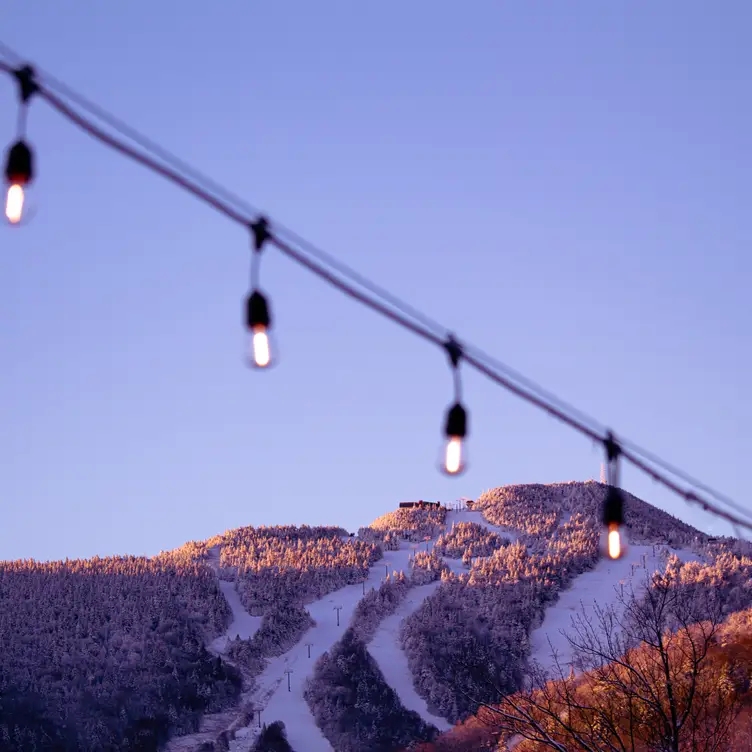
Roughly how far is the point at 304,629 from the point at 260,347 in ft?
213

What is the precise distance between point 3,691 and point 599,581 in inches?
1470

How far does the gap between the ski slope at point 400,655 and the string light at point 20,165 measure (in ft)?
175

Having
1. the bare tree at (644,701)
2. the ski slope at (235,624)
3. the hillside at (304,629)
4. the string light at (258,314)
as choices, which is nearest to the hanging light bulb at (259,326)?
the string light at (258,314)

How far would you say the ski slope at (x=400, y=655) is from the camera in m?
58.6

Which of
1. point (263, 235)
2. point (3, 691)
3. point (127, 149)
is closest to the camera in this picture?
point (127, 149)

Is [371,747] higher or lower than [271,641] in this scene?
lower

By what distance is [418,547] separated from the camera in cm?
8444

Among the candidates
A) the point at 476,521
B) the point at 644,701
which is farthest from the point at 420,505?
the point at 644,701

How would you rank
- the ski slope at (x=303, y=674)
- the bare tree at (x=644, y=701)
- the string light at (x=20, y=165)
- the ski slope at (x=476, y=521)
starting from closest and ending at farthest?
1. the string light at (x=20, y=165)
2. the bare tree at (x=644, y=701)
3. the ski slope at (x=303, y=674)
4. the ski slope at (x=476, y=521)

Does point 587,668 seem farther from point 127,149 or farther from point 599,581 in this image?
point 127,149

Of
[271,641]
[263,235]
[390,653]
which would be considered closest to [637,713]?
[263,235]

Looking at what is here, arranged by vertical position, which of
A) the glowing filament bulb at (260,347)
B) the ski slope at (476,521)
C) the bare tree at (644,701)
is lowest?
the bare tree at (644,701)

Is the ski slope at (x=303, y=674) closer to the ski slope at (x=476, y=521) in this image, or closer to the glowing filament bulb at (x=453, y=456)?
the ski slope at (x=476, y=521)

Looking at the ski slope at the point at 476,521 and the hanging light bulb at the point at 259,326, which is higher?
the ski slope at the point at 476,521
